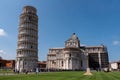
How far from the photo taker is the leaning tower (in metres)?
92.7

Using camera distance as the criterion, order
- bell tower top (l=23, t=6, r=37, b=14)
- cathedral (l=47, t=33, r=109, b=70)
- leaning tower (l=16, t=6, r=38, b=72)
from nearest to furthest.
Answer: leaning tower (l=16, t=6, r=38, b=72) → bell tower top (l=23, t=6, r=37, b=14) → cathedral (l=47, t=33, r=109, b=70)

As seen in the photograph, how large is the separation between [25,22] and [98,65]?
2468 inches

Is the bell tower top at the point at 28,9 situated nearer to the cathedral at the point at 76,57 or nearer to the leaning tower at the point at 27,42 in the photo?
the leaning tower at the point at 27,42

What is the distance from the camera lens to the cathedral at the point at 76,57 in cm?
10794

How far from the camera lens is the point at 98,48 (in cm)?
13450

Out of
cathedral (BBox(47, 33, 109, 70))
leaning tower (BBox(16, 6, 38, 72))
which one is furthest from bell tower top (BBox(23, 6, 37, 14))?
cathedral (BBox(47, 33, 109, 70))

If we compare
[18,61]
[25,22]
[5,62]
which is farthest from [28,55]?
[5,62]

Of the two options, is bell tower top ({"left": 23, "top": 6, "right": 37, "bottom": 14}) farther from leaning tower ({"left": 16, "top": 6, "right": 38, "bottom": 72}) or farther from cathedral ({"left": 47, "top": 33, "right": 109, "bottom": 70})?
cathedral ({"left": 47, "top": 33, "right": 109, "bottom": 70})

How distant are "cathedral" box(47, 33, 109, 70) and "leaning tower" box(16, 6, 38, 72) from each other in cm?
2127

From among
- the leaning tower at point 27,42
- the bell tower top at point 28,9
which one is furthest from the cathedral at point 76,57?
the bell tower top at point 28,9

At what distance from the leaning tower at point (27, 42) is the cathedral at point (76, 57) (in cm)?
2127

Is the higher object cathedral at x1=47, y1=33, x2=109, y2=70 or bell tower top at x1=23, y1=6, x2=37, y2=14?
bell tower top at x1=23, y1=6, x2=37, y2=14

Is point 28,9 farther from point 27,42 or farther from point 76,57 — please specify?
point 76,57

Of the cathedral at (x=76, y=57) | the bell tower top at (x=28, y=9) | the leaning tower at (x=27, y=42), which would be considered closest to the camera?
the leaning tower at (x=27, y=42)
